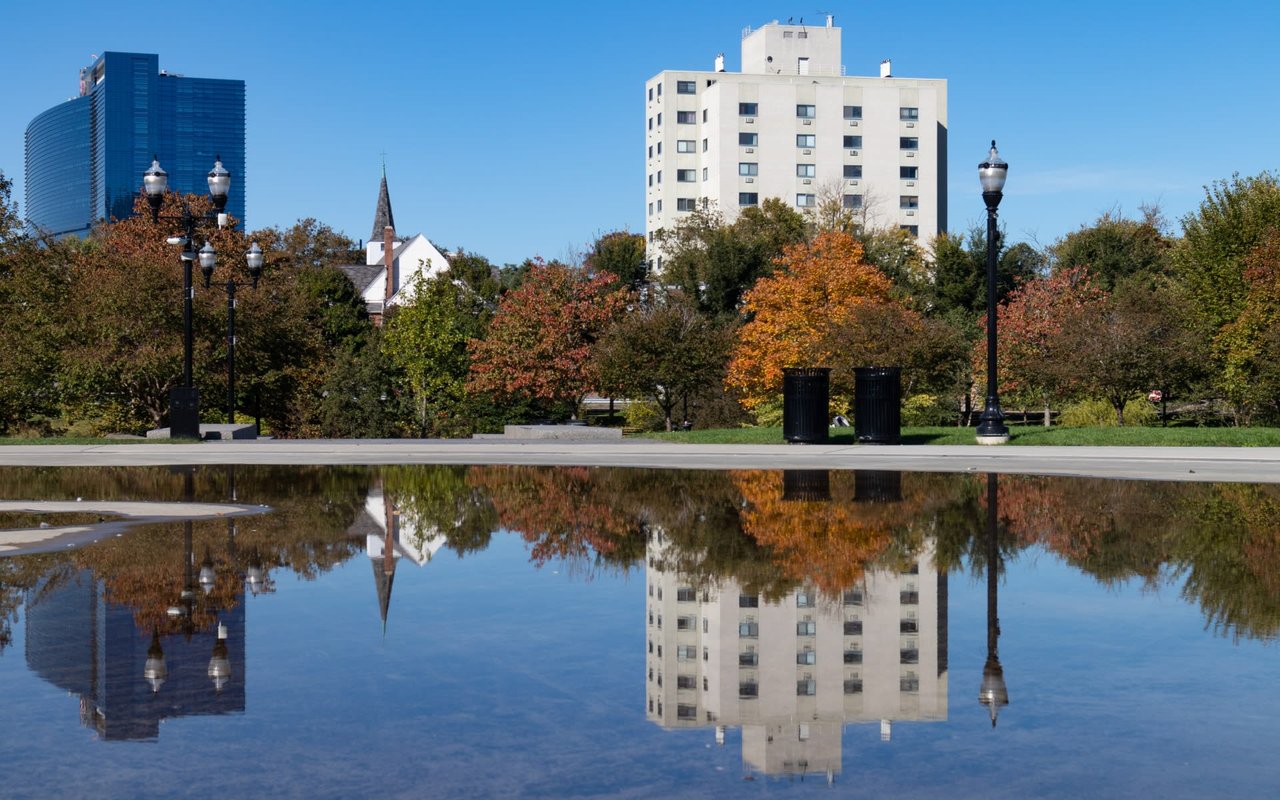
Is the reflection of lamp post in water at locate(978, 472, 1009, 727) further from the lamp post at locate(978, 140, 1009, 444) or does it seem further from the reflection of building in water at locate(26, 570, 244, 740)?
the lamp post at locate(978, 140, 1009, 444)

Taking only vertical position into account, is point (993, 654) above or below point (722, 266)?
below

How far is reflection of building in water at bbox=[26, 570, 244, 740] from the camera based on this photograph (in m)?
6.70

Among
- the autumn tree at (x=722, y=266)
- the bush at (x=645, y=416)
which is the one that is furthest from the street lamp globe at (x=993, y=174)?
the autumn tree at (x=722, y=266)

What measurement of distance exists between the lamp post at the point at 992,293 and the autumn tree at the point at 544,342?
19.5 m

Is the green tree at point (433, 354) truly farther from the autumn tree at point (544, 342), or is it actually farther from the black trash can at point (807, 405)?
the black trash can at point (807, 405)

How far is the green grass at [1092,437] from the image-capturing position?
26.7m

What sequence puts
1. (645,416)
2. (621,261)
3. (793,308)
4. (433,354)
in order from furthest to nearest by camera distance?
(621,261) < (645,416) < (433,354) < (793,308)

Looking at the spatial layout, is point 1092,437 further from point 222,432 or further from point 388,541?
point 222,432

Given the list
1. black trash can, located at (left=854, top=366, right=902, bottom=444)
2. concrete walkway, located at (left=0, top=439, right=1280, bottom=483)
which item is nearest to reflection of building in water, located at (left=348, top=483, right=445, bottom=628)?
concrete walkway, located at (left=0, top=439, right=1280, bottom=483)

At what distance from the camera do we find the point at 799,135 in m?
118

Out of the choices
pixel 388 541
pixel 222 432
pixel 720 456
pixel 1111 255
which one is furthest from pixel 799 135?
pixel 388 541

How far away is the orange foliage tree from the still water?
26809mm

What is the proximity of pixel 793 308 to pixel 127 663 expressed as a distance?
3751 cm

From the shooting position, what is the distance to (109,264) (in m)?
41.8
